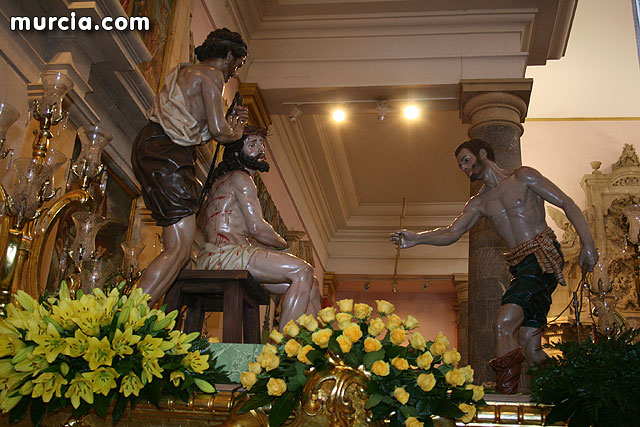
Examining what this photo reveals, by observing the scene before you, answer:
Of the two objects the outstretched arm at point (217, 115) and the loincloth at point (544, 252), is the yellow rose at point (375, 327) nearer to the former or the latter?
the outstretched arm at point (217, 115)

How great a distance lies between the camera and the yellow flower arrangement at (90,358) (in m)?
2.33

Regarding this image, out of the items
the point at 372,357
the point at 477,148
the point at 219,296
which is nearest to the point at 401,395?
the point at 372,357

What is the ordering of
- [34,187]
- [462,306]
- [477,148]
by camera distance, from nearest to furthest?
1. [34,187]
2. [477,148]
3. [462,306]

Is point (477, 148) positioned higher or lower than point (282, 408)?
higher

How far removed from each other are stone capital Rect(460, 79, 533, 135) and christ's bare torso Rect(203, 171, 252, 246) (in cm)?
531

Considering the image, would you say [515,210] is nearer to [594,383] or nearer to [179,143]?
[179,143]

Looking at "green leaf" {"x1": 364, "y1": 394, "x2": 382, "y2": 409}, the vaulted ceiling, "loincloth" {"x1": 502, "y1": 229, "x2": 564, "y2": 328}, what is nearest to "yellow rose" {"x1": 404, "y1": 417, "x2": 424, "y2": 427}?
"green leaf" {"x1": 364, "y1": 394, "x2": 382, "y2": 409}

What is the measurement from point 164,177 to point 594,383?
8.60 feet

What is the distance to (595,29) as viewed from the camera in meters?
15.8

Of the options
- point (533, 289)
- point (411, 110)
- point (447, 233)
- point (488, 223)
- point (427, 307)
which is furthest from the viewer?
→ point (427, 307)

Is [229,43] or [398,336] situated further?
[229,43]

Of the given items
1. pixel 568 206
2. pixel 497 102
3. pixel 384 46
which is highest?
pixel 384 46

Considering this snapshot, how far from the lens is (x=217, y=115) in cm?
420

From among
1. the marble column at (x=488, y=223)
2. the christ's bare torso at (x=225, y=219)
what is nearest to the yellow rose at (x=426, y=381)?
the christ's bare torso at (x=225, y=219)
